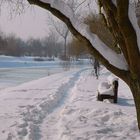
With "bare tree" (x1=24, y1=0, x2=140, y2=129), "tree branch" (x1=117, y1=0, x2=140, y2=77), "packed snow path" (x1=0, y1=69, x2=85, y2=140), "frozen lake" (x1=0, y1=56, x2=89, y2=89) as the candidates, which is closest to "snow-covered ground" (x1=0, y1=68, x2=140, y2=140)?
"packed snow path" (x1=0, y1=69, x2=85, y2=140)

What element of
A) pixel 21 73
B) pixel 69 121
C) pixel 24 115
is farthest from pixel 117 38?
pixel 21 73

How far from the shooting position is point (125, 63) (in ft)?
22.3

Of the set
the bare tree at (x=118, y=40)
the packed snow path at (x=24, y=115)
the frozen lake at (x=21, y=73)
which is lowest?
the frozen lake at (x=21, y=73)

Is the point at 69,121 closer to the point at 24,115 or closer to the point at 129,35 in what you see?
the point at 24,115

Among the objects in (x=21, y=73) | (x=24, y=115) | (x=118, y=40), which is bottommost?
(x=21, y=73)

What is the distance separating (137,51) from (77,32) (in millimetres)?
1160

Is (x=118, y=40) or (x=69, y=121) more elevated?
(x=118, y=40)

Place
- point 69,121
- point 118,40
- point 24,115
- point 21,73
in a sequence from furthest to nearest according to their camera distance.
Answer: point 21,73, point 24,115, point 69,121, point 118,40

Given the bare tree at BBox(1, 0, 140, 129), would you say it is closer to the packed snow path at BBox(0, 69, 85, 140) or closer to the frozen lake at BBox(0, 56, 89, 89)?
the packed snow path at BBox(0, 69, 85, 140)

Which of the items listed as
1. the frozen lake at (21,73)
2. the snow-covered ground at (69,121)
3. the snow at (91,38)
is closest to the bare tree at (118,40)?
the snow at (91,38)

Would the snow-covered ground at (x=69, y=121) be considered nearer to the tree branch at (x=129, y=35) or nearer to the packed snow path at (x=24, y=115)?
the packed snow path at (x=24, y=115)

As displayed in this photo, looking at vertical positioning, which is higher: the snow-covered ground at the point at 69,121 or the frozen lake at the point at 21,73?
the snow-covered ground at the point at 69,121

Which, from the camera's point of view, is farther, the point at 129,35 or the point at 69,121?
the point at 69,121

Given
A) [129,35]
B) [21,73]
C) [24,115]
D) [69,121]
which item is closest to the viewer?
[129,35]
